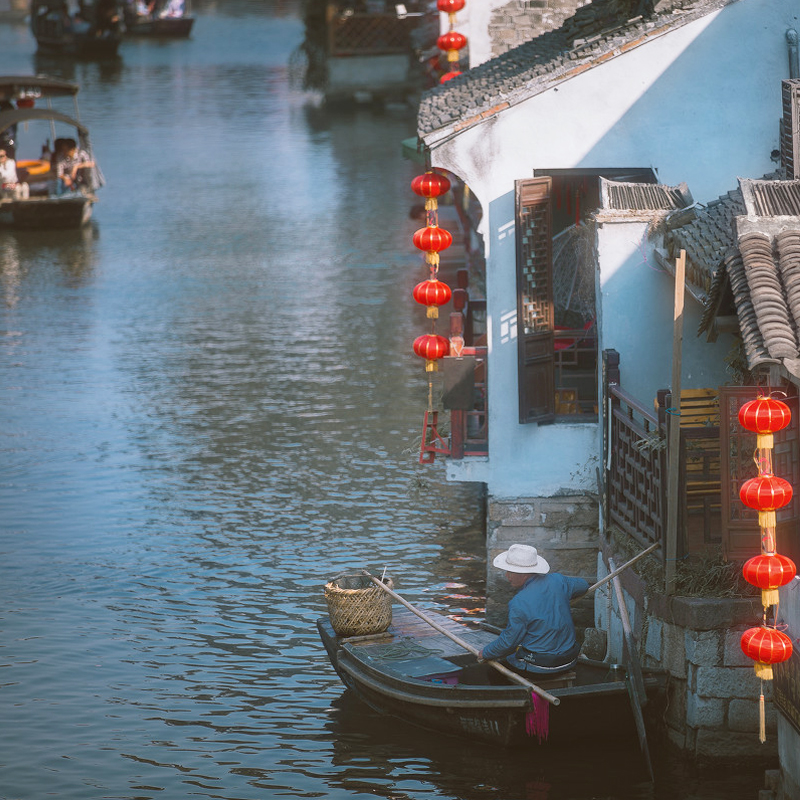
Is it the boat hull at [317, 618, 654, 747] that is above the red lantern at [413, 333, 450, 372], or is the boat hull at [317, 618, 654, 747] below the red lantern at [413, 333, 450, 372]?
below

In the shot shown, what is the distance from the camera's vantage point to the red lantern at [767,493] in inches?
373

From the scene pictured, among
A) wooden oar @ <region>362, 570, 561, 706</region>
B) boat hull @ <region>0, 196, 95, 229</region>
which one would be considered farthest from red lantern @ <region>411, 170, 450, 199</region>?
boat hull @ <region>0, 196, 95, 229</region>

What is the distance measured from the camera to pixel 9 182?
33625 mm

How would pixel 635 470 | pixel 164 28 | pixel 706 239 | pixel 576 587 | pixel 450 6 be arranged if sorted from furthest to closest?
1. pixel 164 28
2. pixel 450 6
3. pixel 635 470
4. pixel 706 239
5. pixel 576 587

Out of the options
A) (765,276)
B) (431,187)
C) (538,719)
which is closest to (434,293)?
(431,187)

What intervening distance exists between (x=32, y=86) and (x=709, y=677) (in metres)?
29.3

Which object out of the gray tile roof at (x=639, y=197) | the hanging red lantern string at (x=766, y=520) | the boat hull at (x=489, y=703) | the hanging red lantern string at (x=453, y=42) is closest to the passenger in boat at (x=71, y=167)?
the hanging red lantern string at (x=453, y=42)

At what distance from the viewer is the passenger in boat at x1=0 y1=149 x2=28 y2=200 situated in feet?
109

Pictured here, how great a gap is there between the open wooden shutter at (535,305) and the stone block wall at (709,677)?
11.1 ft

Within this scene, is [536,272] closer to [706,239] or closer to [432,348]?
[432,348]

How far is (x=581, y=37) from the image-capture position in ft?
50.9

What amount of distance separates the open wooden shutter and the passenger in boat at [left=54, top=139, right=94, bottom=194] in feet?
71.7

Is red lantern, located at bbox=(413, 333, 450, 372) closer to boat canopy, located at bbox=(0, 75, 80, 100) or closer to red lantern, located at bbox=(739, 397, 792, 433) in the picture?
red lantern, located at bbox=(739, 397, 792, 433)

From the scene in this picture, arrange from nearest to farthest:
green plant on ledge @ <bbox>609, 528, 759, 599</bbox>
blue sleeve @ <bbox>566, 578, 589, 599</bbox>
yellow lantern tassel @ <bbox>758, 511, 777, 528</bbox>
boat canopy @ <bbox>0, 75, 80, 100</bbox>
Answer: yellow lantern tassel @ <bbox>758, 511, 777, 528</bbox> < green plant on ledge @ <bbox>609, 528, 759, 599</bbox> < blue sleeve @ <bbox>566, 578, 589, 599</bbox> < boat canopy @ <bbox>0, 75, 80, 100</bbox>
